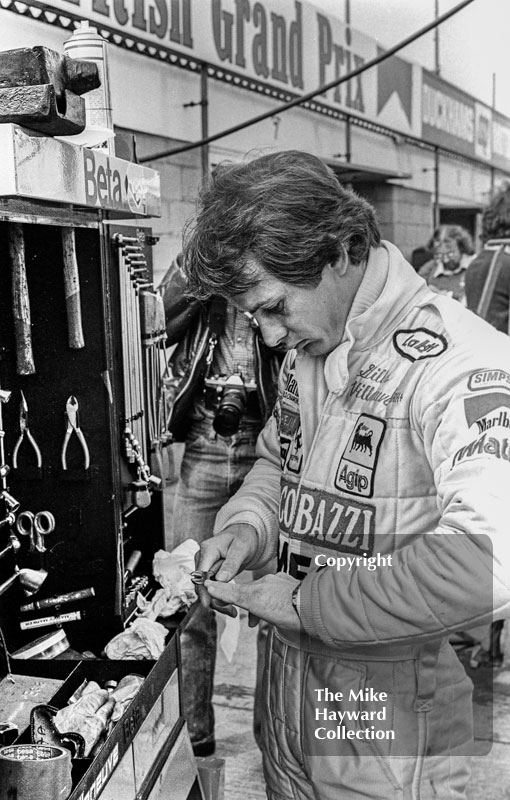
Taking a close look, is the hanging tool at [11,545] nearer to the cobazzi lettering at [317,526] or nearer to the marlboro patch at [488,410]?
the cobazzi lettering at [317,526]

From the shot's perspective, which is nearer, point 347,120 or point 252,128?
point 252,128

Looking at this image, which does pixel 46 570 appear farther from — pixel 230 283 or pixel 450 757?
pixel 450 757

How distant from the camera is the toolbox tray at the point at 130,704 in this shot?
50.4 inches

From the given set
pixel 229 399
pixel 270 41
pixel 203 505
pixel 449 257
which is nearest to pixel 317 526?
pixel 229 399

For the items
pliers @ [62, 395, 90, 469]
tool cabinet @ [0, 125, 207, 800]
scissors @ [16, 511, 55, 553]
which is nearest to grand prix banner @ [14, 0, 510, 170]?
tool cabinet @ [0, 125, 207, 800]

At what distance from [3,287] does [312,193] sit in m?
0.61

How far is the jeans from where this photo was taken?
2711 mm

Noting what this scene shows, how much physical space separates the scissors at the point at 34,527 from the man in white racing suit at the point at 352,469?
13.6 inches

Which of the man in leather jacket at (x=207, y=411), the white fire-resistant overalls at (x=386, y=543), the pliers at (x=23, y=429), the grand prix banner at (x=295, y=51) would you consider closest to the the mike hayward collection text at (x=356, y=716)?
the white fire-resistant overalls at (x=386, y=543)

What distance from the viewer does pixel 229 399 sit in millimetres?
2719

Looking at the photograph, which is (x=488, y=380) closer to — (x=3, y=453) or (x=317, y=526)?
(x=317, y=526)

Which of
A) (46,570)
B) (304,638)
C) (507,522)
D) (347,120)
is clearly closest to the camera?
(507,522)

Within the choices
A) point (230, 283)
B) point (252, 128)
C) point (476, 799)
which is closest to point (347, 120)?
point (252, 128)

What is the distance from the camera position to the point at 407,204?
7.95 m
